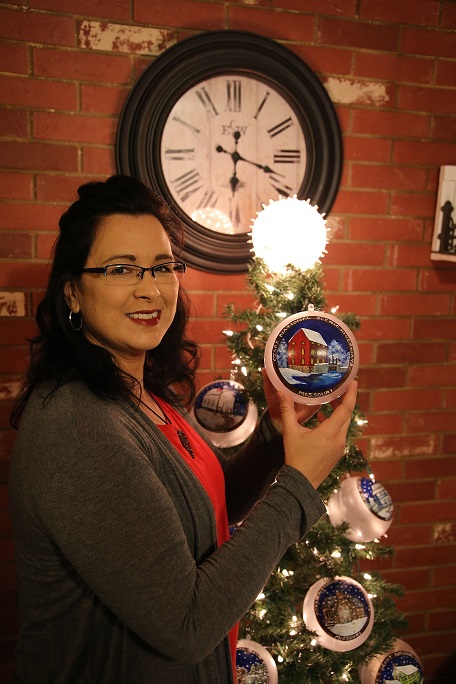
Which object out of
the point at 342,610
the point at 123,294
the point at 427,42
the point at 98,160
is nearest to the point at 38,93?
the point at 98,160

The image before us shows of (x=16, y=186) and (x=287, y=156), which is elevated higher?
(x=287, y=156)

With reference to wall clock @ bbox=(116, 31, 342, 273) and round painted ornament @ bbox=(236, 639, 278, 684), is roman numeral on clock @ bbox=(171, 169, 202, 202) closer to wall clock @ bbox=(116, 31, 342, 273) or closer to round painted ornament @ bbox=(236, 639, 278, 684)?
wall clock @ bbox=(116, 31, 342, 273)

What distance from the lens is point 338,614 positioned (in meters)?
1.56

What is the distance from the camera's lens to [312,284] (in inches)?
58.9

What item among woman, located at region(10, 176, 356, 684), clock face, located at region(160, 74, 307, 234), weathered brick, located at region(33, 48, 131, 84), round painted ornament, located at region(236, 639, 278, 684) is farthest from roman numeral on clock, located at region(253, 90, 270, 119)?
round painted ornament, located at region(236, 639, 278, 684)

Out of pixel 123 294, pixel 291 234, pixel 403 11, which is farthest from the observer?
pixel 403 11

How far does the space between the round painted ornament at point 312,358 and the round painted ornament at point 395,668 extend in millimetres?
1047

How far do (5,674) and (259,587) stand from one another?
1.62 meters

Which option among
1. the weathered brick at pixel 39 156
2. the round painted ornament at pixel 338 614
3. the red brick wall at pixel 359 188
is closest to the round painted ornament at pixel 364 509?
the round painted ornament at pixel 338 614

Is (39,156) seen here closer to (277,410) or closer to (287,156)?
(287,156)

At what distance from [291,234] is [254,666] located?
1.16 meters

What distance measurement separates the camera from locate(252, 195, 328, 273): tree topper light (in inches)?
58.4

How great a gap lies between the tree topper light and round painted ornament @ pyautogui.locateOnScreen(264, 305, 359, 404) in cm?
33

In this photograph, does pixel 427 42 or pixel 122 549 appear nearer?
pixel 122 549
